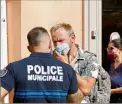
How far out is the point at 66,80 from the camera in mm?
3986

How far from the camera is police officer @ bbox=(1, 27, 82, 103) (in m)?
3.88

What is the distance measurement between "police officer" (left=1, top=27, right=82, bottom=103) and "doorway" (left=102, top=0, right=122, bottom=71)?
7.51ft

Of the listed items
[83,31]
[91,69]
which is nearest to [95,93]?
[91,69]

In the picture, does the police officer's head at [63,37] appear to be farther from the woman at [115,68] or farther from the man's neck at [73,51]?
the woman at [115,68]

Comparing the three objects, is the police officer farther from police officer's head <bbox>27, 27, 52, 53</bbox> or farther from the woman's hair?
the woman's hair

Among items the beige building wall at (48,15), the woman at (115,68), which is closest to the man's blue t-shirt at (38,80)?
the woman at (115,68)

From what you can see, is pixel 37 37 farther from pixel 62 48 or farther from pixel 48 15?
pixel 48 15

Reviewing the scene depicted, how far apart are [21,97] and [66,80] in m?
0.40

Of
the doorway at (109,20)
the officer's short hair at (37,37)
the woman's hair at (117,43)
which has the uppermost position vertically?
the doorway at (109,20)

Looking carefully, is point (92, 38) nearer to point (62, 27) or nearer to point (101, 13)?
point (101, 13)

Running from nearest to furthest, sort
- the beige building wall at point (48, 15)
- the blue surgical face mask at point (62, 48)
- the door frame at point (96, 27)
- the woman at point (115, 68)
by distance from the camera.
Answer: the blue surgical face mask at point (62, 48) → the woman at point (115, 68) → the beige building wall at point (48, 15) → the door frame at point (96, 27)

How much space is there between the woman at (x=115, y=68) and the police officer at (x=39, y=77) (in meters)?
1.74

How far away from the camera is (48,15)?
20.1 ft

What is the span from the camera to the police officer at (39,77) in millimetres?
3881
